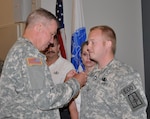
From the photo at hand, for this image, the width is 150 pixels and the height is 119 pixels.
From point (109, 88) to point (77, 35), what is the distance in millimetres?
1697

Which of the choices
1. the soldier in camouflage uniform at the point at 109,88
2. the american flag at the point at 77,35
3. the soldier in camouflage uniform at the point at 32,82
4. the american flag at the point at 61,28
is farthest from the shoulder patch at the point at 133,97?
the american flag at the point at 61,28

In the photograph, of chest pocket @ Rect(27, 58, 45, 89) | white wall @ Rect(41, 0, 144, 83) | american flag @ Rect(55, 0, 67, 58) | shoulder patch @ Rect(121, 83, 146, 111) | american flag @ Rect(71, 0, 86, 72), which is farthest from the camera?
white wall @ Rect(41, 0, 144, 83)

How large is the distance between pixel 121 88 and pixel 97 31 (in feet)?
1.53

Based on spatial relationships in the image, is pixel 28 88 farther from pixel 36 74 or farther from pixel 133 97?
pixel 133 97

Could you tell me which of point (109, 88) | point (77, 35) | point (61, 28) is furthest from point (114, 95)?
point (61, 28)

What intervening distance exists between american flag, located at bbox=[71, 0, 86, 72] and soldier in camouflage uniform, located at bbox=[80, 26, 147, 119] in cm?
129

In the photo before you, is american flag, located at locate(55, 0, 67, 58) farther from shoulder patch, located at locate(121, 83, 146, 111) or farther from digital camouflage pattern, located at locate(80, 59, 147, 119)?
shoulder patch, located at locate(121, 83, 146, 111)

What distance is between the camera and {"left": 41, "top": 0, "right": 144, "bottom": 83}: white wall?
12.9 feet

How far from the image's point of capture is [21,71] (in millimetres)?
1482

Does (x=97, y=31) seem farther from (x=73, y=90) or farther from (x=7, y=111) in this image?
(x=7, y=111)

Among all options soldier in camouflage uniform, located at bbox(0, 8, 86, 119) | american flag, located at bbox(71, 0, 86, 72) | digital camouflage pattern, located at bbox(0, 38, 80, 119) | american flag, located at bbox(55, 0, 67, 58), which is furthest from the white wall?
digital camouflage pattern, located at bbox(0, 38, 80, 119)

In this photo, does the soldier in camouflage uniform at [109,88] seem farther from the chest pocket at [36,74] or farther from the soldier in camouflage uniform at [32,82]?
the chest pocket at [36,74]

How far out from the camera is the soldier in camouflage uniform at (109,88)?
63.8 inches

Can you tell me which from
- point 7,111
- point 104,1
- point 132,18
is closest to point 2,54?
point 104,1
